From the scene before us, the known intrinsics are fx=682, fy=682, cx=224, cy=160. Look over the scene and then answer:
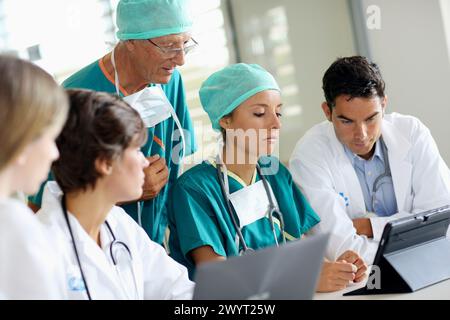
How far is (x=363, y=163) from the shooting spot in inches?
106

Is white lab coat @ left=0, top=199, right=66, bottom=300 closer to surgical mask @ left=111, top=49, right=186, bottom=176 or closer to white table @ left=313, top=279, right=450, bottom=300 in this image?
white table @ left=313, top=279, right=450, bottom=300

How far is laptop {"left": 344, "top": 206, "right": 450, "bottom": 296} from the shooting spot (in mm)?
1873

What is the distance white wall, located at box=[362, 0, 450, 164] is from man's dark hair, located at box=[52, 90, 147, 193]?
8.43ft

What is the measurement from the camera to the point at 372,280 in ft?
6.36

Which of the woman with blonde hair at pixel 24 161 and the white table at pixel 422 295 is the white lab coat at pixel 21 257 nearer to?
the woman with blonde hair at pixel 24 161

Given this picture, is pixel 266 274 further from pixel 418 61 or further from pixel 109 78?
pixel 418 61

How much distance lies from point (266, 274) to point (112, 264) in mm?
501

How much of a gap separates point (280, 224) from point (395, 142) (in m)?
0.65

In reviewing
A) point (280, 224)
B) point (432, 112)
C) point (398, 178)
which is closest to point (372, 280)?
point (280, 224)

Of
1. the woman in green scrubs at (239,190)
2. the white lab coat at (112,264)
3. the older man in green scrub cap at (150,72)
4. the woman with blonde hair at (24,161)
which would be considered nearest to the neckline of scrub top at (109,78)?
the older man in green scrub cap at (150,72)

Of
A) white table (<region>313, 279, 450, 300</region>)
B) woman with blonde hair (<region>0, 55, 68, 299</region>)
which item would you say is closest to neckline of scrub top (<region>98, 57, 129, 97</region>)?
white table (<region>313, 279, 450, 300</region>)

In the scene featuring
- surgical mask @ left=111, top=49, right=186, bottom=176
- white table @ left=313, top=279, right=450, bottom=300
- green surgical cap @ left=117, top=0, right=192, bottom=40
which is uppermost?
green surgical cap @ left=117, top=0, right=192, bottom=40

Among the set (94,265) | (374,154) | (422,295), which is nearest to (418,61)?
(374,154)
